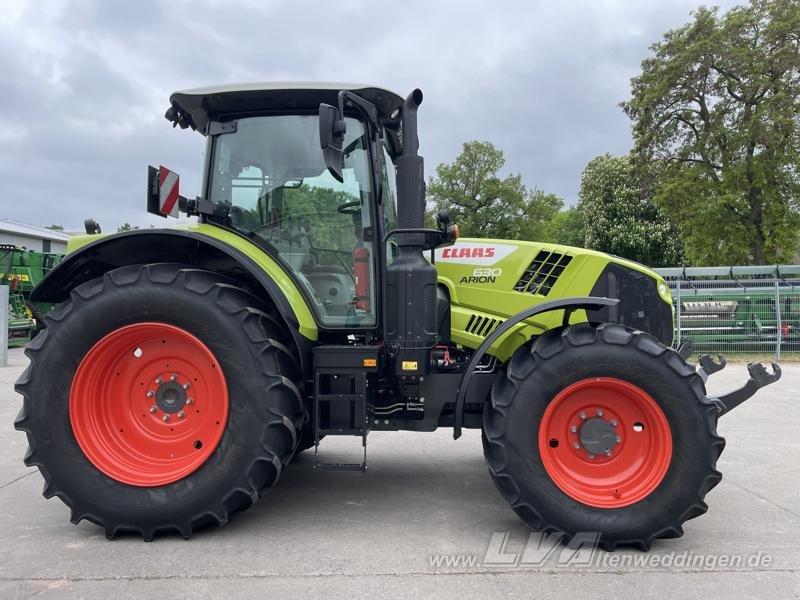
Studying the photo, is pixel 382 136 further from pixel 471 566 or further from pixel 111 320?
pixel 471 566

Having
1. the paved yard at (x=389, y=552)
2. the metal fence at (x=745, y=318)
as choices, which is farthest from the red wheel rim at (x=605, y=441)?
the metal fence at (x=745, y=318)

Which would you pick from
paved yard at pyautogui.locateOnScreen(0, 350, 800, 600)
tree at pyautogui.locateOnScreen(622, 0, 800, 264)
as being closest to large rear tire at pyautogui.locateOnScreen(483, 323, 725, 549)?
paved yard at pyautogui.locateOnScreen(0, 350, 800, 600)

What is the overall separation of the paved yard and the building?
120ft

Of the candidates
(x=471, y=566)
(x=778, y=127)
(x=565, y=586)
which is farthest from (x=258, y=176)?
(x=778, y=127)

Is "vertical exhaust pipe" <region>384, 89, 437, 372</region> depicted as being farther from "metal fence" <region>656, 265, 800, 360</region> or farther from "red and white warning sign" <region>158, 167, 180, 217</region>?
"metal fence" <region>656, 265, 800, 360</region>

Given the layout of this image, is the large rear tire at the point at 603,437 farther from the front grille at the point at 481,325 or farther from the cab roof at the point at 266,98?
the cab roof at the point at 266,98

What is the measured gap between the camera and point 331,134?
10.1 feet

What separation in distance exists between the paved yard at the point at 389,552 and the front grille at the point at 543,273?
1418 millimetres

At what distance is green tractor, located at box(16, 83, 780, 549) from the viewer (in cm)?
322

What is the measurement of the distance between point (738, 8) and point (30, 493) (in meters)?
20.8

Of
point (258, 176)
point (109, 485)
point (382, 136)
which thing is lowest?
point (109, 485)

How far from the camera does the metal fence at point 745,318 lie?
41.8 ft

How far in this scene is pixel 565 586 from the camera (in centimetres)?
275

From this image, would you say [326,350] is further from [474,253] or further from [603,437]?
[603,437]
